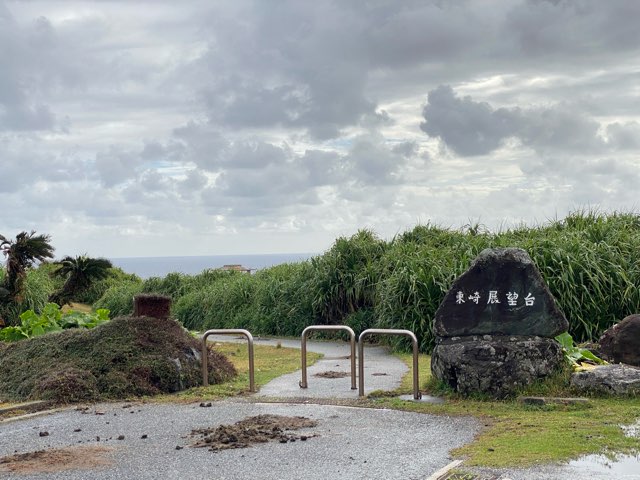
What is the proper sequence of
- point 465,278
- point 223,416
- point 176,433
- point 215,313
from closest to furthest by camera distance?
1. point 176,433
2. point 223,416
3. point 465,278
4. point 215,313

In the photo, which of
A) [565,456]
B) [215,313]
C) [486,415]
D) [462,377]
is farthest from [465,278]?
[215,313]

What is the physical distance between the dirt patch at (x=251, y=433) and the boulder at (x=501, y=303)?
2344 millimetres

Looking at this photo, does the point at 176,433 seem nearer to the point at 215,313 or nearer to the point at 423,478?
the point at 423,478

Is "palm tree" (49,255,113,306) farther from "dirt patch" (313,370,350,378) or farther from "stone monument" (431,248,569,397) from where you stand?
"stone monument" (431,248,569,397)

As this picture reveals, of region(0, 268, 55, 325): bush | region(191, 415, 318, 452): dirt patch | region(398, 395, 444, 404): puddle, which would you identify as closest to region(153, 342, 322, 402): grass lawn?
region(191, 415, 318, 452): dirt patch

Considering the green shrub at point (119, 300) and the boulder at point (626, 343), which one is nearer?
the boulder at point (626, 343)

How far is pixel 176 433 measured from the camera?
8.39 meters

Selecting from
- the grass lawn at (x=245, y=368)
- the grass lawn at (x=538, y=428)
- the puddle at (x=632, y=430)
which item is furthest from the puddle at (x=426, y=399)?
the puddle at (x=632, y=430)

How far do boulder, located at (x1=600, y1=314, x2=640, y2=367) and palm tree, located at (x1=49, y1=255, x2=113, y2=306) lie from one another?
997 centimetres

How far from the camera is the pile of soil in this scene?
10555 mm

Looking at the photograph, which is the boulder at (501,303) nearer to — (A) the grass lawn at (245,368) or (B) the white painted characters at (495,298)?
(B) the white painted characters at (495,298)

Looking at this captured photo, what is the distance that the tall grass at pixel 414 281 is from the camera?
14.6 m

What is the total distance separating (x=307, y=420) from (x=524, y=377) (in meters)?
2.62

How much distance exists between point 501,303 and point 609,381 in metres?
1.48
